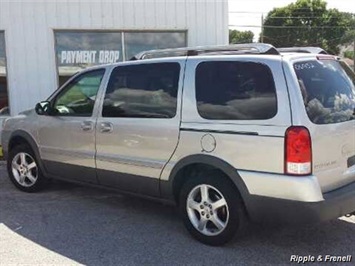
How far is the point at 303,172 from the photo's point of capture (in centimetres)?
377

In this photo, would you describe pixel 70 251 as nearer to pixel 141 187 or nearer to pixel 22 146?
pixel 141 187

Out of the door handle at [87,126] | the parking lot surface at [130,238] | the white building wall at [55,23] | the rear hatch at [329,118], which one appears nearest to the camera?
the rear hatch at [329,118]

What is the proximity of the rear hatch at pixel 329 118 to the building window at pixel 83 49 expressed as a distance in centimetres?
649

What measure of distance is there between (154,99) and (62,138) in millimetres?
1507

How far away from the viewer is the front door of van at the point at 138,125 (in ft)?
15.1

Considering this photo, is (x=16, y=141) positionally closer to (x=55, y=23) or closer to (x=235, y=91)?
(x=235, y=91)

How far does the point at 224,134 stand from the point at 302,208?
0.89 m

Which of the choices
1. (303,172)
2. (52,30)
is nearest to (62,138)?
(303,172)

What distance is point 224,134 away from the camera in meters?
4.12

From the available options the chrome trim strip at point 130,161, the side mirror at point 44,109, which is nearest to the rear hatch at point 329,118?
the chrome trim strip at point 130,161

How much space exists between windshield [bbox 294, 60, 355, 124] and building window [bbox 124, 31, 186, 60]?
6111mm

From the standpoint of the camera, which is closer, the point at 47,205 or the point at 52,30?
the point at 47,205

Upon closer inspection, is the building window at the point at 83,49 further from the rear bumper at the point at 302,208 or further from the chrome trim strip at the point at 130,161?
the rear bumper at the point at 302,208

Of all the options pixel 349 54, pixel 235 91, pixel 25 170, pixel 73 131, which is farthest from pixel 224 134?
pixel 349 54
